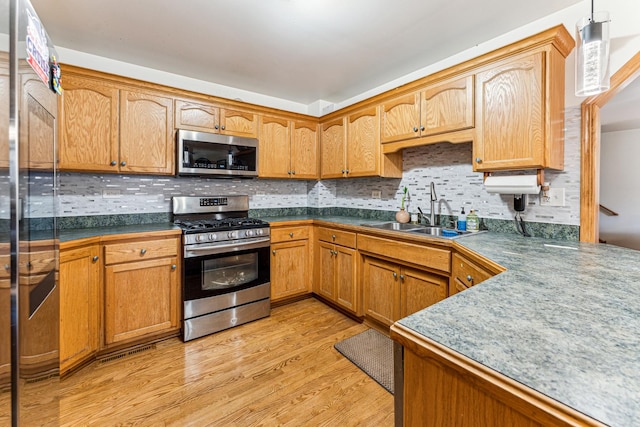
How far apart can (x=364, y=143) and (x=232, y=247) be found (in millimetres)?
1595

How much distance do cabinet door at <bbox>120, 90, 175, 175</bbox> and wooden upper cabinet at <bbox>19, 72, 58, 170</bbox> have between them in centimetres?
142

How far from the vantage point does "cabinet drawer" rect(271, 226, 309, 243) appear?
9.30ft

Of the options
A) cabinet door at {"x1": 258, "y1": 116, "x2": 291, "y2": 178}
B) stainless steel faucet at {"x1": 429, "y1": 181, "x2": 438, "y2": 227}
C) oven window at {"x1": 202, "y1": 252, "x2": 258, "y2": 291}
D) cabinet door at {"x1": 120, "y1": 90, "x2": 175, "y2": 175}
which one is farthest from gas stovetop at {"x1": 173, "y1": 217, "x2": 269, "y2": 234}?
stainless steel faucet at {"x1": 429, "y1": 181, "x2": 438, "y2": 227}

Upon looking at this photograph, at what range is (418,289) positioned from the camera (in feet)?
6.97

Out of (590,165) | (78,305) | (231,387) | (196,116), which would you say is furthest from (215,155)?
(590,165)

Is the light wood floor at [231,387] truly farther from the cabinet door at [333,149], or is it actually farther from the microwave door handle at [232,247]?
the cabinet door at [333,149]

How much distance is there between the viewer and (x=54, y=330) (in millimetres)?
1025

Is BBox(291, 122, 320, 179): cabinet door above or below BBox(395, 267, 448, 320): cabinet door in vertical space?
above

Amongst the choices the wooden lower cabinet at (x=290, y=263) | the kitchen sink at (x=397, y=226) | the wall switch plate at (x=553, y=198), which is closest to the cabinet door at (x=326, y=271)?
the wooden lower cabinet at (x=290, y=263)

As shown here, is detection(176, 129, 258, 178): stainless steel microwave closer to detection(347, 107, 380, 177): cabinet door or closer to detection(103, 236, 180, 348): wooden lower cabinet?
detection(103, 236, 180, 348): wooden lower cabinet

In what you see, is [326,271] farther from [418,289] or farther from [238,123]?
[238,123]

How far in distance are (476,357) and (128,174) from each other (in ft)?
9.47

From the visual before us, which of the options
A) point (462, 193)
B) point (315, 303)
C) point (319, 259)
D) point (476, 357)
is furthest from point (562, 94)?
point (315, 303)

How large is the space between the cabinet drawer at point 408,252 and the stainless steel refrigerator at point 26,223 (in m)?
1.95
